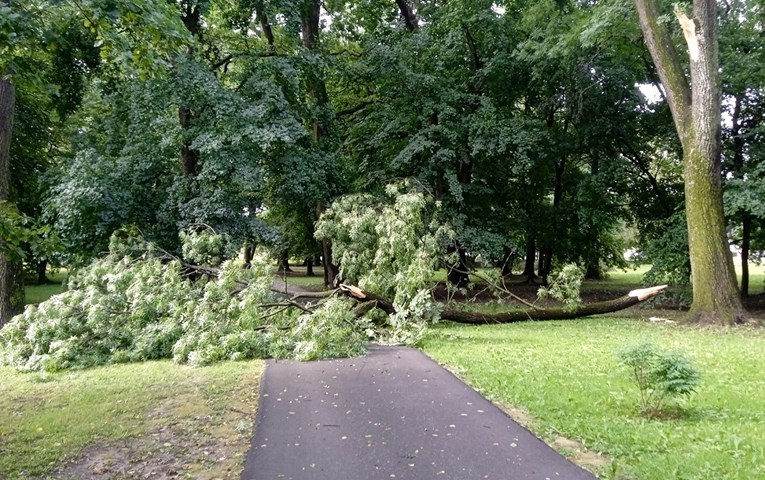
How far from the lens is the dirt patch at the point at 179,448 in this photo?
4141mm

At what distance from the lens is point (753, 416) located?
5.09m

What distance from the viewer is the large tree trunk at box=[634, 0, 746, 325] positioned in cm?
1099

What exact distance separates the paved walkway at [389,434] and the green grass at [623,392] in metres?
0.41

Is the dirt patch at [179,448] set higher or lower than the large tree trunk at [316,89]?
lower

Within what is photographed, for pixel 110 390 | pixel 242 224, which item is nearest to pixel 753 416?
pixel 110 390

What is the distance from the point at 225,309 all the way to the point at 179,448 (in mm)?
4471

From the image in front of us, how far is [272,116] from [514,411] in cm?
976

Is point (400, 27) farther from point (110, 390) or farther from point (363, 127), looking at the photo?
point (110, 390)

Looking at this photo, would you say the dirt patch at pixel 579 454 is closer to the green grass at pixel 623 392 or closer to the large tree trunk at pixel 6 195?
the green grass at pixel 623 392

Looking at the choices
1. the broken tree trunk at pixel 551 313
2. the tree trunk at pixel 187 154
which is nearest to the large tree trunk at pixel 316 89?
the tree trunk at pixel 187 154

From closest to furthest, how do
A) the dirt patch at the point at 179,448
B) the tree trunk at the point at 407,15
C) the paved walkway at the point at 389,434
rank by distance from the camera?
the paved walkway at the point at 389,434 < the dirt patch at the point at 179,448 < the tree trunk at the point at 407,15

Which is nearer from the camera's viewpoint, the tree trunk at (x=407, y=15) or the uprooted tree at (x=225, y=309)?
the uprooted tree at (x=225, y=309)

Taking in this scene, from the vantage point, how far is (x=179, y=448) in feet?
15.3

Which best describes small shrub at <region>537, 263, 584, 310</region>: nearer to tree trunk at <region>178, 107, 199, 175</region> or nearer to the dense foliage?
the dense foliage
